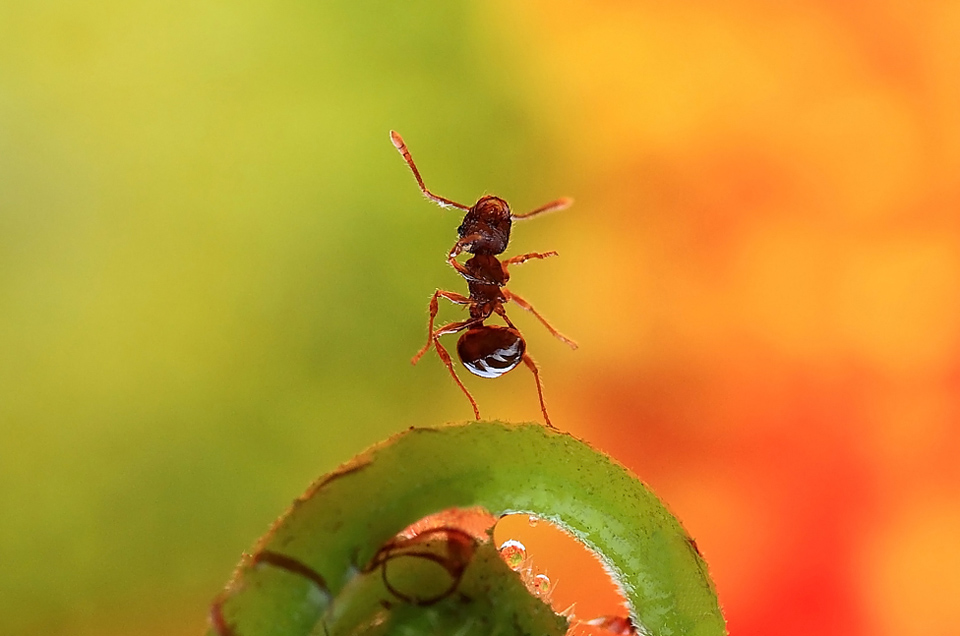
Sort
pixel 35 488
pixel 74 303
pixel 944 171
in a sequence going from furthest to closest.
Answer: pixel 944 171
pixel 74 303
pixel 35 488

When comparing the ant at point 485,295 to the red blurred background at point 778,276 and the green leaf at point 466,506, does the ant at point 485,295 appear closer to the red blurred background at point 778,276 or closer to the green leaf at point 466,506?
the red blurred background at point 778,276

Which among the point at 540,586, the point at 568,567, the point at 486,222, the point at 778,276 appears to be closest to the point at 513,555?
the point at 540,586

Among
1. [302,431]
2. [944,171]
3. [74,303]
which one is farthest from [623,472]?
[944,171]

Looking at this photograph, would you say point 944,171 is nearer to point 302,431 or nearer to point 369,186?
point 369,186

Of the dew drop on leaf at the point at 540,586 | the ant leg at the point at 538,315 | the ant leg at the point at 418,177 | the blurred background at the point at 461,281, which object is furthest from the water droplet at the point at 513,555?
the ant leg at the point at 538,315

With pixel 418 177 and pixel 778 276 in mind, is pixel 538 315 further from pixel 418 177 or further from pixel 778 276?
pixel 778 276

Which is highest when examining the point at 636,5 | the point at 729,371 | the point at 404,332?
the point at 636,5
